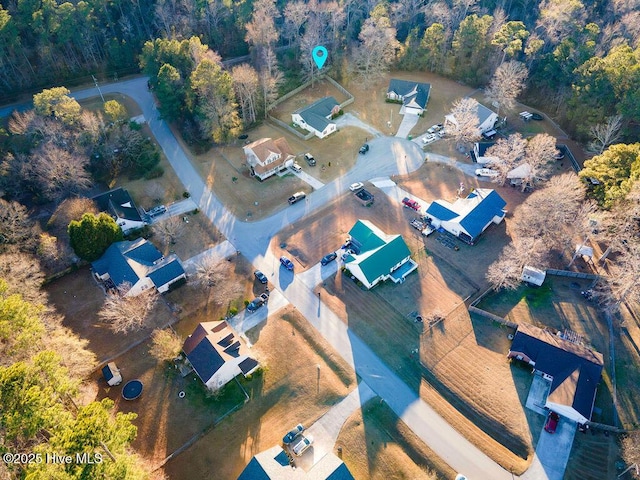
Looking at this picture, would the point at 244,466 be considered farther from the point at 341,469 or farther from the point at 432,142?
the point at 432,142

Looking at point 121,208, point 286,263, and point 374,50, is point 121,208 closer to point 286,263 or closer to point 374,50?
point 286,263

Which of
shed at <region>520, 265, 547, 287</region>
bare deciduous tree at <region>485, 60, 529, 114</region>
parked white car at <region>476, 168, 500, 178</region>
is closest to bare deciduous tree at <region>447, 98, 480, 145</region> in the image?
bare deciduous tree at <region>485, 60, 529, 114</region>

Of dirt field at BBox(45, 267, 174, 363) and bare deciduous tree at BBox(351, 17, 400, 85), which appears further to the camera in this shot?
bare deciduous tree at BBox(351, 17, 400, 85)

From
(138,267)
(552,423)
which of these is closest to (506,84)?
(552,423)

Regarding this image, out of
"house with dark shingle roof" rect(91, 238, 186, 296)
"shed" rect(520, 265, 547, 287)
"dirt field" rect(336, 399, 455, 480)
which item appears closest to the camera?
"dirt field" rect(336, 399, 455, 480)

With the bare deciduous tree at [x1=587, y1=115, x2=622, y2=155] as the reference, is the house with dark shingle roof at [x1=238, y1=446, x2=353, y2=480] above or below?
below

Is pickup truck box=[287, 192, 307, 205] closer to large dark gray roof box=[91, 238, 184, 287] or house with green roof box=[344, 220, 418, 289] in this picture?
house with green roof box=[344, 220, 418, 289]

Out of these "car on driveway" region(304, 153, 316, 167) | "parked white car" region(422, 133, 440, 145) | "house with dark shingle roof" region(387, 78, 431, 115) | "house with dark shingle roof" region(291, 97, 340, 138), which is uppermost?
"house with dark shingle roof" region(387, 78, 431, 115)

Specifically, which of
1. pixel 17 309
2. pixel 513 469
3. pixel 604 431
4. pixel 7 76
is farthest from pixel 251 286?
pixel 7 76
